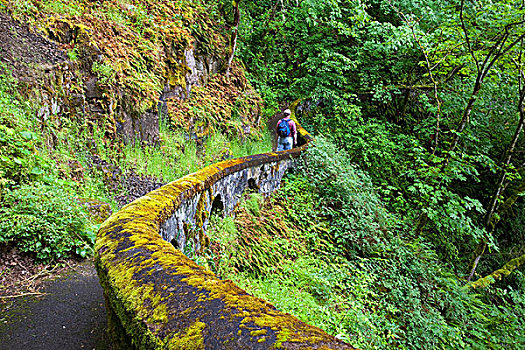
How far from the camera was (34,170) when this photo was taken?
13.3ft

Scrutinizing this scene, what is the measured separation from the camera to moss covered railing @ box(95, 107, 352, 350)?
1.12 metres

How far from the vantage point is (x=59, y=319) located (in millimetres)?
2572

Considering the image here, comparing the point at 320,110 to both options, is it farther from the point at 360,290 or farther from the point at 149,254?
the point at 149,254

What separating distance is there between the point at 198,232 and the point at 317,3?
12577 mm

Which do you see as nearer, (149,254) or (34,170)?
(149,254)

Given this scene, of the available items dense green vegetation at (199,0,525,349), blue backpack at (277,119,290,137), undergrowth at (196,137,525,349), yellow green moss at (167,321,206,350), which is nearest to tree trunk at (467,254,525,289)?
dense green vegetation at (199,0,525,349)

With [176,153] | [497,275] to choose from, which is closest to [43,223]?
[176,153]

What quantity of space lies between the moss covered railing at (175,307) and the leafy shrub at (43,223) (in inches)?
74.2

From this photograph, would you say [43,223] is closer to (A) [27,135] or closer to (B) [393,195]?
(A) [27,135]

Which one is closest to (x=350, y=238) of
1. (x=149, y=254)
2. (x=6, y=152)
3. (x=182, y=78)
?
(x=149, y=254)

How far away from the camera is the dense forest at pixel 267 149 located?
4316 millimetres

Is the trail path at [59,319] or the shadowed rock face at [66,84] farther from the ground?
the shadowed rock face at [66,84]

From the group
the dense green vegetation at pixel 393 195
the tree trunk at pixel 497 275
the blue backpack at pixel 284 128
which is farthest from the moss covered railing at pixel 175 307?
the tree trunk at pixel 497 275

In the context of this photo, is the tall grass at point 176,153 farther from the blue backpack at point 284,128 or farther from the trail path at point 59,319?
the trail path at point 59,319
